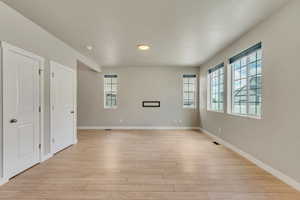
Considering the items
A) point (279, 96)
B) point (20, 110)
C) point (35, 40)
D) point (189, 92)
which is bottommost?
point (20, 110)

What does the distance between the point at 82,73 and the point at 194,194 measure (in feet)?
21.9

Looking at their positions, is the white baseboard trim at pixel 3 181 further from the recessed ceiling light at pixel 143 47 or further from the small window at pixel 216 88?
the small window at pixel 216 88

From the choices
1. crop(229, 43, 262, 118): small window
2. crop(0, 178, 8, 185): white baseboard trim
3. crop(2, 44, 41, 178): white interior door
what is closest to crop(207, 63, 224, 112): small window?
crop(229, 43, 262, 118): small window

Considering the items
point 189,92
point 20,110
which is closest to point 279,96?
point 20,110

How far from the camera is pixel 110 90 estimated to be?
307 inches

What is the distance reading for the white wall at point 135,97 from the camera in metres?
7.70

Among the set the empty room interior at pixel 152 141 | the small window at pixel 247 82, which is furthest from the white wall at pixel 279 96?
the small window at pixel 247 82

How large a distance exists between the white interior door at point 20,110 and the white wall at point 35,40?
0.57 feet

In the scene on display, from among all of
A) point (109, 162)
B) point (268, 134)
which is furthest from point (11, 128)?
point (268, 134)

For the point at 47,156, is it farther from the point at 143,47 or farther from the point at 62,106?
the point at 143,47

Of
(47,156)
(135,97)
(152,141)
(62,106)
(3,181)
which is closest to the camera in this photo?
(3,181)

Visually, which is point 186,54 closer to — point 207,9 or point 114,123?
point 207,9

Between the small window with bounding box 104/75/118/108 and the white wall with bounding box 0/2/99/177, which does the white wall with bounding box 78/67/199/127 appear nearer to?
the small window with bounding box 104/75/118/108

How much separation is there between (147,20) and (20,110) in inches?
100
